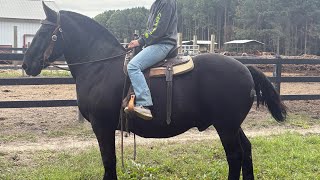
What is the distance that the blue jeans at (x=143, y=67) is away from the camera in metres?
4.43

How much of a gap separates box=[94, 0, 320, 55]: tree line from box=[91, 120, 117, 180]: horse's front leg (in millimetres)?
39198

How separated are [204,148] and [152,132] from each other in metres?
2.45

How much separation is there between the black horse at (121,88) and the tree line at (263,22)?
38.8m

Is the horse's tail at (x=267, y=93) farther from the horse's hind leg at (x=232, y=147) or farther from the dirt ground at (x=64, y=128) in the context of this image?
the dirt ground at (x=64, y=128)

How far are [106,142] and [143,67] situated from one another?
1.06m

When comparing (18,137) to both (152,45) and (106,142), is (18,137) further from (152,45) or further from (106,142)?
(152,45)

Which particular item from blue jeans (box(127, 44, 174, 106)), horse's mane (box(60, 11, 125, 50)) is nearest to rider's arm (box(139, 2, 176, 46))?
blue jeans (box(127, 44, 174, 106))

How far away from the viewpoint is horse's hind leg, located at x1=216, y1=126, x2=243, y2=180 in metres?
4.65

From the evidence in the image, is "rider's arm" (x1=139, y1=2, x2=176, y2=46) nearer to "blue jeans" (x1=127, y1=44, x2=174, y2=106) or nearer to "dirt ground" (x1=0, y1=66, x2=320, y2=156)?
"blue jeans" (x1=127, y1=44, x2=174, y2=106)

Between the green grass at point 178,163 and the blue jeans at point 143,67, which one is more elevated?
the blue jeans at point 143,67

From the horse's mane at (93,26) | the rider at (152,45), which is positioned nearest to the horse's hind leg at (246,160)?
the rider at (152,45)

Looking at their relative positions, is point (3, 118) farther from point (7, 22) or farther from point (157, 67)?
point (7, 22)

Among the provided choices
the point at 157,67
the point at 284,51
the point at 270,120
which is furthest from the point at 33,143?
the point at 284,51

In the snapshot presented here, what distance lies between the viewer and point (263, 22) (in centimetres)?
5653
